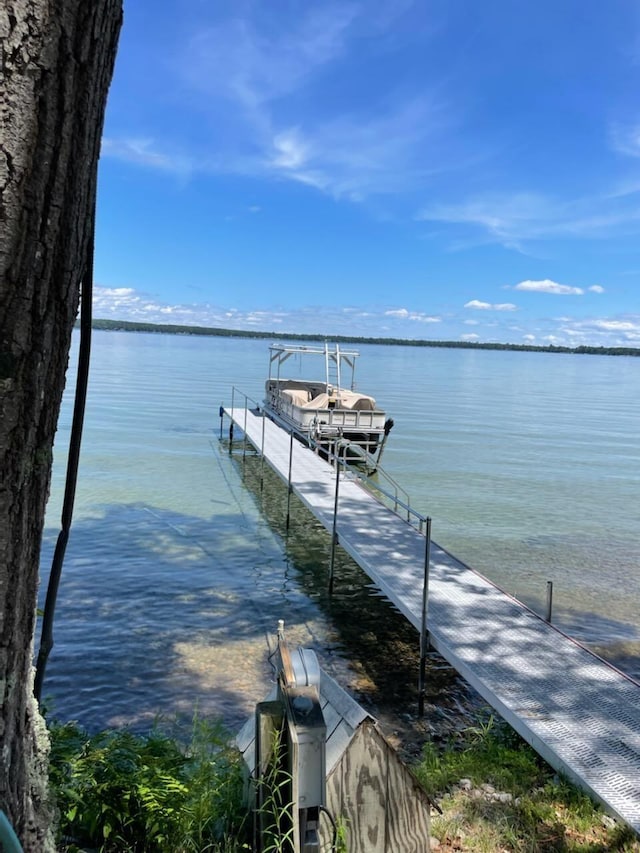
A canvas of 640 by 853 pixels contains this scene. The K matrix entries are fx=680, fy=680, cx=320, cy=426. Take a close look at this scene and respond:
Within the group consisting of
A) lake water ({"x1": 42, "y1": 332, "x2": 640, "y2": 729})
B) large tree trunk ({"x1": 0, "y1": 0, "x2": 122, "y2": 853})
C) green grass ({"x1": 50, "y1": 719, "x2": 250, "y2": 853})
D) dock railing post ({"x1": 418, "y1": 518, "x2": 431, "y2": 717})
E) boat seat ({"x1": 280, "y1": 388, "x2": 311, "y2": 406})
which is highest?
large tree trunk ({"x1": 0, "y1": 0, "x2": 122, "y2": 853})

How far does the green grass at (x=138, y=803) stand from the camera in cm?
287

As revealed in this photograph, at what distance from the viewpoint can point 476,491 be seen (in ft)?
62.6

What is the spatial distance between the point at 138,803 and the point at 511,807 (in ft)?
8.56

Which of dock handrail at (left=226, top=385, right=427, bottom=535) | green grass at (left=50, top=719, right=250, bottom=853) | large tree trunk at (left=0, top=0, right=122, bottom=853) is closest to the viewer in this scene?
large tree trunk at (left=0, top=0, right=122, bottom=853)

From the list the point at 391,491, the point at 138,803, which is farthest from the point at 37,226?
the point at 391,491

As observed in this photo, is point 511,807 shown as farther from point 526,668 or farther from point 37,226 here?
point 37,226

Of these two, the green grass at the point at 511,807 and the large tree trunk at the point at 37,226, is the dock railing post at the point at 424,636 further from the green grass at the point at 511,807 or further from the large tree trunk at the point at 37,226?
the large tree trunk at the point at 37,226

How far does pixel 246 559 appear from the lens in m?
11.9

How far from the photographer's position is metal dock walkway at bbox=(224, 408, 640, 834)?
4793 mm

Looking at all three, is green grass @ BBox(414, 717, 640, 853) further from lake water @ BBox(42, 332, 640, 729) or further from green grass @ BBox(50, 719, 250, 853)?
lake water @ BBox(42, 332, 640, 729)

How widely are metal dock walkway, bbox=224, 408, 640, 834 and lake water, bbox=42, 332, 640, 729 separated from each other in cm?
89

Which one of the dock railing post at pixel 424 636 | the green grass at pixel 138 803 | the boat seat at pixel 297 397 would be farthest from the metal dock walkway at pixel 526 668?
the boat seat at pixel 297 397

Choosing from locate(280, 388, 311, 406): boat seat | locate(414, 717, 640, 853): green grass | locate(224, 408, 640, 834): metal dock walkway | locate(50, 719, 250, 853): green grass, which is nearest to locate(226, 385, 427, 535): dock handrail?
locate(224, 408, 640, 834): metal dock walkway

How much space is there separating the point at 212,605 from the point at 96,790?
6714 millimetres
